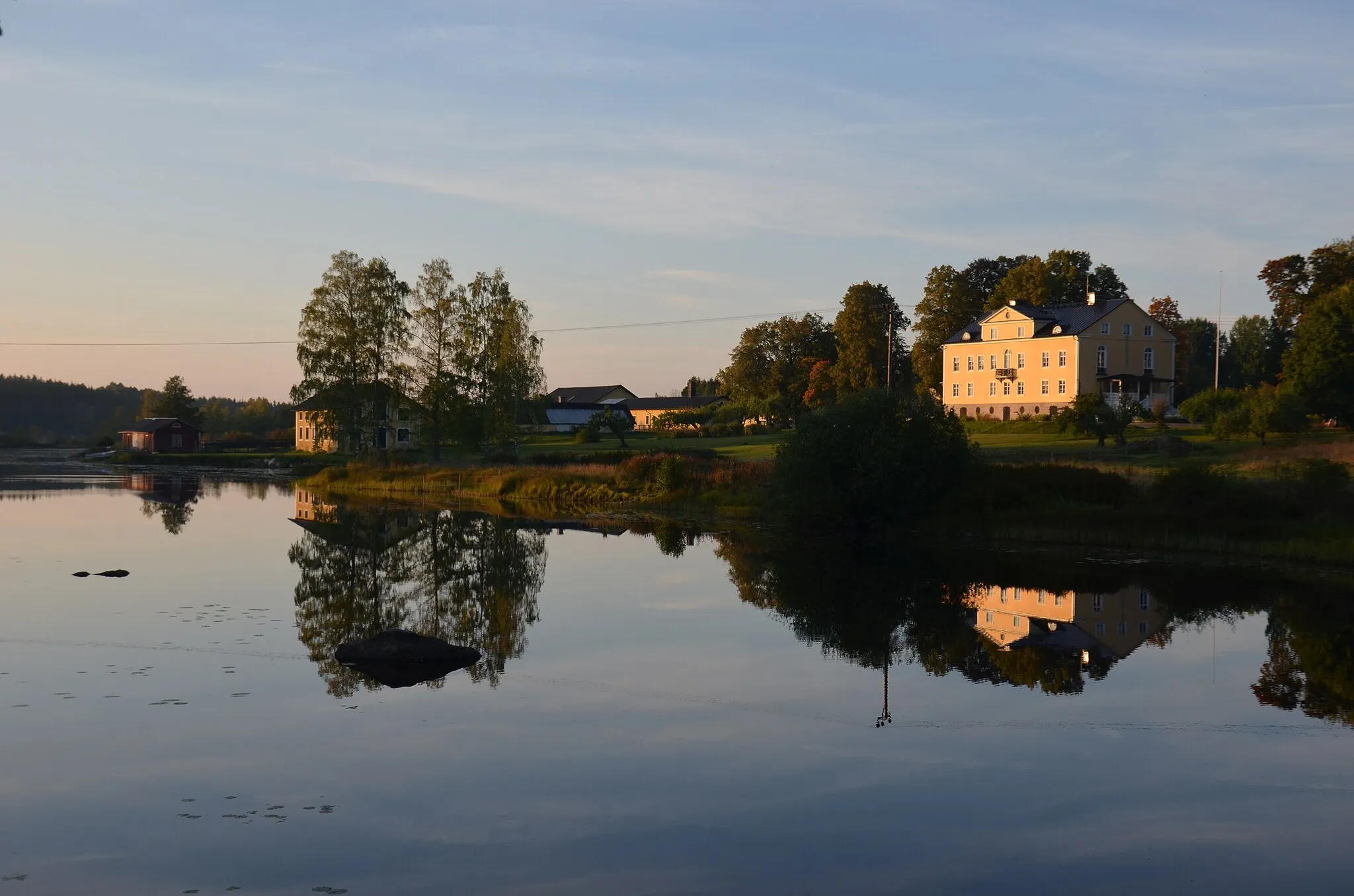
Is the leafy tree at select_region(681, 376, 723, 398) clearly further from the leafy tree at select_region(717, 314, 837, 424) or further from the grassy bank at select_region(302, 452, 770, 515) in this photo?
the grassy bank at select_region(302, 452, 770, 515)

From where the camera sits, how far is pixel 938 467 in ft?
129

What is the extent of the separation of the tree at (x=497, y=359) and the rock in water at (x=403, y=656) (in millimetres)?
47446

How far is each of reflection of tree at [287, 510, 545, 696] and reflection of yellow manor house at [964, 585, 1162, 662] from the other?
375 inches

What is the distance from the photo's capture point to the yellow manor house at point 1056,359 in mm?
75688

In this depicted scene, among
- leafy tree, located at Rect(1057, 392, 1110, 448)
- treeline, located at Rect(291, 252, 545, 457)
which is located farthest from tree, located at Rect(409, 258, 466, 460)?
leafy tree, located at Rect(1057, 392, 1110, 448)

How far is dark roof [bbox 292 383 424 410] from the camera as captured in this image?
67.6 meters

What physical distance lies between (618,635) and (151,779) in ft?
35.3

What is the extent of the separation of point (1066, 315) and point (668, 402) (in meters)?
68.6

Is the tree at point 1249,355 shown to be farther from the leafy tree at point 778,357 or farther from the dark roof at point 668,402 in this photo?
the dark roof at point 668,402

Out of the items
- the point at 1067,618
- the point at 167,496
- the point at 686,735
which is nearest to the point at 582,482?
the point at 167,496

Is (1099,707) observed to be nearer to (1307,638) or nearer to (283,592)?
(1307,638)

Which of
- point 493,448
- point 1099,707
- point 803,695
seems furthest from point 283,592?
point 493,448

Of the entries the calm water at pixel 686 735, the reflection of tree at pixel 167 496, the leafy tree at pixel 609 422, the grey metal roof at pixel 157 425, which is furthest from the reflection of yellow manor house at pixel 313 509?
the grey metal roof at pixel 157 425

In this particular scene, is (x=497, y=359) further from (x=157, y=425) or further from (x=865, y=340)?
(x=157, y=425)
